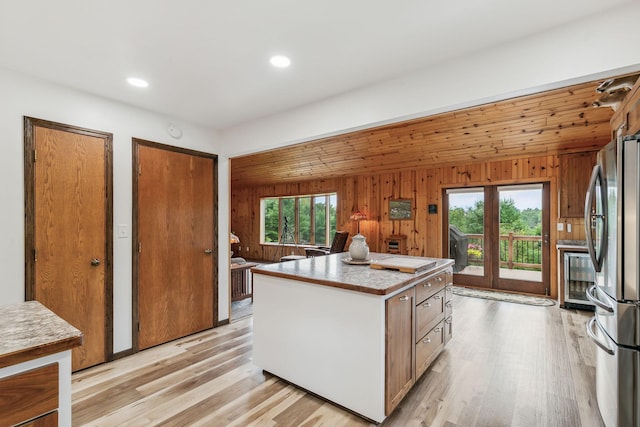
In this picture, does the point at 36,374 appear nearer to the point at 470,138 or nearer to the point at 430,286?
the point at 430,286

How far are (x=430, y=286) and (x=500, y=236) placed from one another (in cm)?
375

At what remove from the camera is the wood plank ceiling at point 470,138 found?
3611mm

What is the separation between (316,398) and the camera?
2215mm

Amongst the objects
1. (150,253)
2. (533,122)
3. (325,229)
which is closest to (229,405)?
(150,253)

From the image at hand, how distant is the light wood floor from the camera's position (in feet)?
6.53

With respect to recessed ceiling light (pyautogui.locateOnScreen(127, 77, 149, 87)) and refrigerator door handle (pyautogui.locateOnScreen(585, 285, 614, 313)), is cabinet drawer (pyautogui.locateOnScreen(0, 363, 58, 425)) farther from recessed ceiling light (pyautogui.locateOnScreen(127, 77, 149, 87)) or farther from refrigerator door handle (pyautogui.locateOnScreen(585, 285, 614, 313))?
refrigerator door handle (pyautogui.locateOnScreen(585, 285, 614, 313))

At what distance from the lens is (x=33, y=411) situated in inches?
37.7

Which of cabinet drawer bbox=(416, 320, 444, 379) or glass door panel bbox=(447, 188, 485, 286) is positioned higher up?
glass door panel bbox=(447, 188, 485, 286)

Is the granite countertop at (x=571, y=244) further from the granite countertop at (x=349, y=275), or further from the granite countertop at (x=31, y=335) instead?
the granite countertop at (x=31, y=335)

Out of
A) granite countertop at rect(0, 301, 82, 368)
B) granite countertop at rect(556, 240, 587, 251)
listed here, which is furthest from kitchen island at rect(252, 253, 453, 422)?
granite countertop at rect(556, 240, 587, 251)

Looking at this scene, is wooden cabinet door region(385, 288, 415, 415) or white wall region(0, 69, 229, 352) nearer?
wooden cabinet door region(385, 288, 415, 415)

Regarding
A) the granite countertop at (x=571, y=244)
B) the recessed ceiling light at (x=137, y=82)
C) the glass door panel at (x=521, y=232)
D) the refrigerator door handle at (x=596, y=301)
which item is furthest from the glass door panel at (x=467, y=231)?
the recessed ceiling light at (x=137, y=82)

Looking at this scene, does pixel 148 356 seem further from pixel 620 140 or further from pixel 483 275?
pixel 483 275

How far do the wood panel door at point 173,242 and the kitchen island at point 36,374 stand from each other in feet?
6.83
